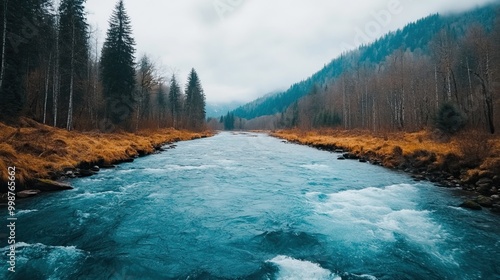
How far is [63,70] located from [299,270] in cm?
3190

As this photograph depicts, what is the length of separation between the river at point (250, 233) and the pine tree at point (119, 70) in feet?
78.0

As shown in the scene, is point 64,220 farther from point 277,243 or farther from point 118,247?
point 277,243

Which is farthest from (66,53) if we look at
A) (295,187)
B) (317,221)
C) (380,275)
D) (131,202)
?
(380,275)

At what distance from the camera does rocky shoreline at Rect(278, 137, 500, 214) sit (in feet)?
32.7

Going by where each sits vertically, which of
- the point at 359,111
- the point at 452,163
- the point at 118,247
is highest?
the point at 359,111

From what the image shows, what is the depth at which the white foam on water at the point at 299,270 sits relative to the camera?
17.2 feet

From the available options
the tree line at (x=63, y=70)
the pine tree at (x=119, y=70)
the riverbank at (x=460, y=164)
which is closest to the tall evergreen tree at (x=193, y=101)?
the tree line at (x=63, y=70)

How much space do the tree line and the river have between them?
1550 centimetres

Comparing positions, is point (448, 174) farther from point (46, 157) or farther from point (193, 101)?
point (193, 101)

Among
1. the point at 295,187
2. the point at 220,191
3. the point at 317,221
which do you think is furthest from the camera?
the point at 295,187

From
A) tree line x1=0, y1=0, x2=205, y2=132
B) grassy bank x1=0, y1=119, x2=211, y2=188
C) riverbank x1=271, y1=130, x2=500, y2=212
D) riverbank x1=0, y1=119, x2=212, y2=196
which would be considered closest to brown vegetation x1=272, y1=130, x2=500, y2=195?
riverbank x1=271, y1=130, x2=500, y2=212

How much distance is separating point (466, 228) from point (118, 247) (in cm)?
948

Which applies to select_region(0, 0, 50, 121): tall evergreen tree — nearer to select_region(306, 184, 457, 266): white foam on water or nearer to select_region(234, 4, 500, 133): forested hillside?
select_region(306, 184, 457, 266): white foam on water

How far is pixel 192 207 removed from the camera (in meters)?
9.57
